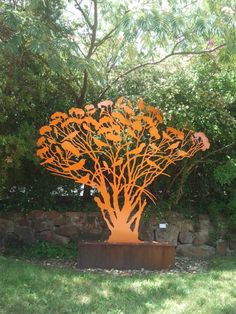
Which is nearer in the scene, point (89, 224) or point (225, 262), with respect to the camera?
point (225, 262)

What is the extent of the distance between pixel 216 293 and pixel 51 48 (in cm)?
344

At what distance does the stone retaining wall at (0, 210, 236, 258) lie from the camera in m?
8.06

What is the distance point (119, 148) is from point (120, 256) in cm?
160

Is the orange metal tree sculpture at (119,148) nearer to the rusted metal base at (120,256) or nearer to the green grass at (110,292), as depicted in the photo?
the rusted metal base at (120,256)

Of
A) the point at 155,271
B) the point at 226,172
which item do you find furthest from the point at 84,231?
the point at 226,172

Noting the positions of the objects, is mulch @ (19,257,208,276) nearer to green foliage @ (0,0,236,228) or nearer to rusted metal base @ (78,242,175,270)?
rusted metal base @ (78,242,175,270)

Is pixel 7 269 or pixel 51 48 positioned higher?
pixel 51 48

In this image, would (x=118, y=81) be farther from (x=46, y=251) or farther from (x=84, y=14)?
(x=46, y=251)

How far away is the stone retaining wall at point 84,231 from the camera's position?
8.06 metres

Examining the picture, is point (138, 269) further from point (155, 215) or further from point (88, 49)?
point (88, 49)

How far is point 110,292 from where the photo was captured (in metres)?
5.27

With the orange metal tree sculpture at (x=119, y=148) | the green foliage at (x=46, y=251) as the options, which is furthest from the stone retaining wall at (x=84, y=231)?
the orange metal tree sculpture at (x=119, y=148)

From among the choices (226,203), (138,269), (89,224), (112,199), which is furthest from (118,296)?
(226,203)

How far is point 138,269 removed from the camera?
666cm
